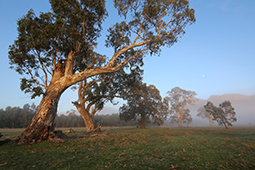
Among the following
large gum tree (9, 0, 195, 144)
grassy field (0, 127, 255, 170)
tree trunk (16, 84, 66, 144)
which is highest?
large gum tree (9, 0, 195, 144)

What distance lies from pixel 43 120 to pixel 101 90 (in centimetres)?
1419

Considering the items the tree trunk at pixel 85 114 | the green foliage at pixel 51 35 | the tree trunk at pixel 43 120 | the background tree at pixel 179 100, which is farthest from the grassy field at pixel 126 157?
the background tree at pixel 179 100

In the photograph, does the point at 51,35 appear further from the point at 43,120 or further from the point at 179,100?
the point at 179,100

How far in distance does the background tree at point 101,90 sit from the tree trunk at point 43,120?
1157 cm

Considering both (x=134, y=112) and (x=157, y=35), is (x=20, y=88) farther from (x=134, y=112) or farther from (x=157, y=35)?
(x=134, y=112)

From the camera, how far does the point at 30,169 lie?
3826 millimetres

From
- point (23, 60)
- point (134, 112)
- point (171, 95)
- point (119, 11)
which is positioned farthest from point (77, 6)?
point (171, 95)

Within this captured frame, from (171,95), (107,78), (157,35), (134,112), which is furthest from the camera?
(171,95)

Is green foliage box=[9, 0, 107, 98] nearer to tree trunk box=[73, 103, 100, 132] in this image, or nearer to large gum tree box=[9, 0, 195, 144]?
large gum tree box=[9, 0, 195, 144]

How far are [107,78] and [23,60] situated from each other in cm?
1238

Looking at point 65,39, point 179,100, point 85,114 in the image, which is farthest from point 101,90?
point 179,100

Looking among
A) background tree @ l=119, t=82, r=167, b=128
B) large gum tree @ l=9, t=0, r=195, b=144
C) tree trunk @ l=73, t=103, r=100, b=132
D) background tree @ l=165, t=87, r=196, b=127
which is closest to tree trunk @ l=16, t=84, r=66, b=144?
large gum tree @ l=9, t=0, r=195, b=144

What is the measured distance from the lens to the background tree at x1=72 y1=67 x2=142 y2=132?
21.5 meters

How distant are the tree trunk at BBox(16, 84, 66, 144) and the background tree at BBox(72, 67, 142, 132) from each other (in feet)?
38.0
